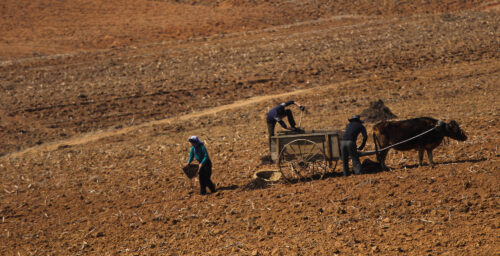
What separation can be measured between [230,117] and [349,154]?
11.3 metres

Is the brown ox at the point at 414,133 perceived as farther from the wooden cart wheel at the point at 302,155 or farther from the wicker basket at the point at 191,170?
the wicker basket at the point at 191,170

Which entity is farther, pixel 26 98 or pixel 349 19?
pixel 349 19

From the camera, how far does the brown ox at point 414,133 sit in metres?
12.0

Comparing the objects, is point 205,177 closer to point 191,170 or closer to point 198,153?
point 191,170

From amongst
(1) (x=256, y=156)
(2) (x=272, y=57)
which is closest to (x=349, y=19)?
(2) (x=272, y=57)

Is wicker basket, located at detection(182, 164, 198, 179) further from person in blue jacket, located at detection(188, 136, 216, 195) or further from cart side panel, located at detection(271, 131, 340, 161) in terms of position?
cart side panel, located at detection(271, 131, 340, 161)

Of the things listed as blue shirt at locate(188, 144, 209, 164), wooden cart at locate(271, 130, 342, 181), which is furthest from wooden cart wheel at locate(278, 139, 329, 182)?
blue shirt at locate(188, 144, 209, 164)

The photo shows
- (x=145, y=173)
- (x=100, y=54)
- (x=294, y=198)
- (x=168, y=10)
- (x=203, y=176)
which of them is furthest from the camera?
(x=168, y=10)

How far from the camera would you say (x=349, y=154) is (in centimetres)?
1200

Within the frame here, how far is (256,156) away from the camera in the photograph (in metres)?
15.8

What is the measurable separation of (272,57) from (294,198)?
20283 millimetres

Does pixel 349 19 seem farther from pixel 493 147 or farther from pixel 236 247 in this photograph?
pixel 236 247

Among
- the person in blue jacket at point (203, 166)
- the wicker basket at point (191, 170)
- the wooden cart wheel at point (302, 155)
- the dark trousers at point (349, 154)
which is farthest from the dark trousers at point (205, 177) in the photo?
the dark trousers at point (349, 154)

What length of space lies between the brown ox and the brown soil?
1.84 feet
